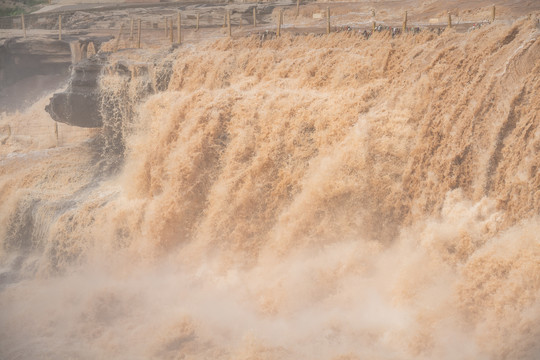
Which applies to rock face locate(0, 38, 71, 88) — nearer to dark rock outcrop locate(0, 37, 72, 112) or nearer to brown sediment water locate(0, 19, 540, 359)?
dark rock outcrop locate(0, 37, 72, 112)

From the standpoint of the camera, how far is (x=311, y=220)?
7039 millimetres

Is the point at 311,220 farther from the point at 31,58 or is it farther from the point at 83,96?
the point at 31,58

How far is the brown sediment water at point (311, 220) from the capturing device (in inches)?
220

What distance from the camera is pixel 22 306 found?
7.49 m

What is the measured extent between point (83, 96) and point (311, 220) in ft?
18.7

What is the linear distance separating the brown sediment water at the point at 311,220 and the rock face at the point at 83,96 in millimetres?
1624

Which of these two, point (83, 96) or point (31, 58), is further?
point (31, 58)

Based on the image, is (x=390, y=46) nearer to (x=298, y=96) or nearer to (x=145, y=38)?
(x=298, y=96)

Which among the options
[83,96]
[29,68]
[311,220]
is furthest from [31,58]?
[311,220]

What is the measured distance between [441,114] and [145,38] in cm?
1072

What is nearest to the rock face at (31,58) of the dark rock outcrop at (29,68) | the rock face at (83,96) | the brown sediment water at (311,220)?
the dark rock outcrop at (29,68)

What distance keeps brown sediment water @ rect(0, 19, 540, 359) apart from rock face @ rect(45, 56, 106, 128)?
1.62 metres

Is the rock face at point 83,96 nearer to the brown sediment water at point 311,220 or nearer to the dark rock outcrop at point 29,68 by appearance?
the brown sediment water at point 311,220

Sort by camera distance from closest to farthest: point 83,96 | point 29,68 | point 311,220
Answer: point 311,220, point 83,96, point 29,68
